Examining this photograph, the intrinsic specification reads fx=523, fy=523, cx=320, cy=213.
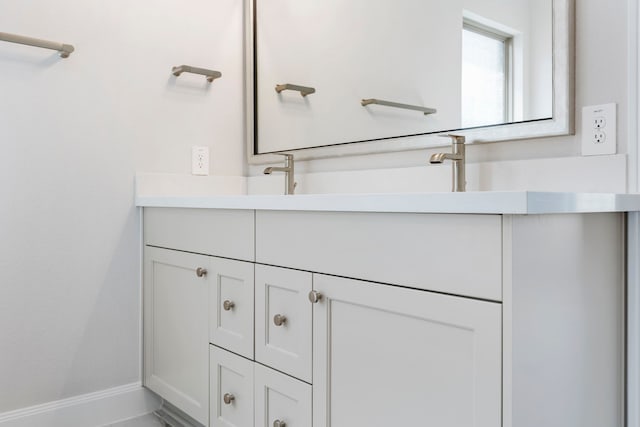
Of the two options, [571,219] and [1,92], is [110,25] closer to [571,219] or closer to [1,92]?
[1,92]

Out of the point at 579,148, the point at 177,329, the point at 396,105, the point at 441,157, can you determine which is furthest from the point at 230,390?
the point at 579,148

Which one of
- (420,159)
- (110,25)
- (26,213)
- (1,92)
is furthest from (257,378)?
(110,25)

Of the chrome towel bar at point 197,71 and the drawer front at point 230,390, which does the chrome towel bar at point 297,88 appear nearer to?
the chrome towel bar at point 197,71

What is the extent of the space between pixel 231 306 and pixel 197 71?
985 mm

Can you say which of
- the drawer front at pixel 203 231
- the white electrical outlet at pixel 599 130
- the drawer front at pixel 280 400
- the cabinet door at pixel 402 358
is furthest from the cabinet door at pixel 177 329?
the white electrical outlet at pixel 599 130

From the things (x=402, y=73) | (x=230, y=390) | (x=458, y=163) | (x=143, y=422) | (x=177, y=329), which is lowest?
(x=143, y=422)

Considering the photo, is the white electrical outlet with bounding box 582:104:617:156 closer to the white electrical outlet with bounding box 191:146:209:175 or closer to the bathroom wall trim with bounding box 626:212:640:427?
the bathroom wall trim with bounding box 626:212:640:427

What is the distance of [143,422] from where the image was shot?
6.21 feet

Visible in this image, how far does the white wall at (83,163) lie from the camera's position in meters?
1.68

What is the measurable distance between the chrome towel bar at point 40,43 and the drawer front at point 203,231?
59 centimetres

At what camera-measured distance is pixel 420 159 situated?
1.59 metres

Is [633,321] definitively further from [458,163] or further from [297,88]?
[297,88]

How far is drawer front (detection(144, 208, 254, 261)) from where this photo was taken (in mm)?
1428

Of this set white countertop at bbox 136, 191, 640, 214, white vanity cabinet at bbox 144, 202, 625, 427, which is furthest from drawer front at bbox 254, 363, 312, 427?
white countertop at bbox 136, 191, 640, 214
